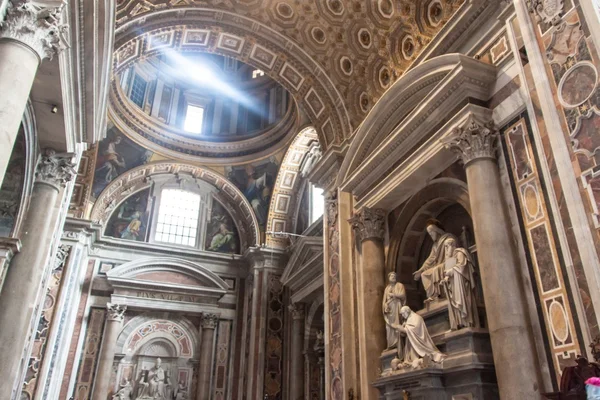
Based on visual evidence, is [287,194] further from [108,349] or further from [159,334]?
[108,349]

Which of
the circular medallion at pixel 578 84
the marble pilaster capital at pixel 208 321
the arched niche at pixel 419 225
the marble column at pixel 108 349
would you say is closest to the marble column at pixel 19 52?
the circular medallion at pixel 578 84

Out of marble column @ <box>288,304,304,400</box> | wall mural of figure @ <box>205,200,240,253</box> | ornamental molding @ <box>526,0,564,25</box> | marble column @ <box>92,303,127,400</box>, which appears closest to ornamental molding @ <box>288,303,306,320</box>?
marble column @ <box>288,304,304,400</box>

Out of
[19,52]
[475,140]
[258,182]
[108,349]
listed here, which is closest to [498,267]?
[475,140]

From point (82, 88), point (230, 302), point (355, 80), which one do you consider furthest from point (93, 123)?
point (230, 302)

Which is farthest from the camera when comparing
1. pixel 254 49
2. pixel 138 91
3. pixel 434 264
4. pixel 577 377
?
pixel 138 91

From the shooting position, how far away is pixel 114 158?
1631 cm

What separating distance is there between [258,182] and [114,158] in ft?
15.7

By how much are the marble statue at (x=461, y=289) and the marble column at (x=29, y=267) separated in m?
5.71

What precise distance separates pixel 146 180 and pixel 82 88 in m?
10.6

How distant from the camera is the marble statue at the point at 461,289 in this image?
247 inches

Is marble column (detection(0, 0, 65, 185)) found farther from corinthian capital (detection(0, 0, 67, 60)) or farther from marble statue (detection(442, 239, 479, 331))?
marble statue (detection(442, 239, 479, 331))

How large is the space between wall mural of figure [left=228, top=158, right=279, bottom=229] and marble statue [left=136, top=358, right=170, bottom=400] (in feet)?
18.3

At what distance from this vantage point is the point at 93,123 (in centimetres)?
772

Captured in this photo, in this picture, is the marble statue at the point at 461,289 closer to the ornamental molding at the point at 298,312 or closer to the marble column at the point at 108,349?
the ornamental molding at the point at 298,312
